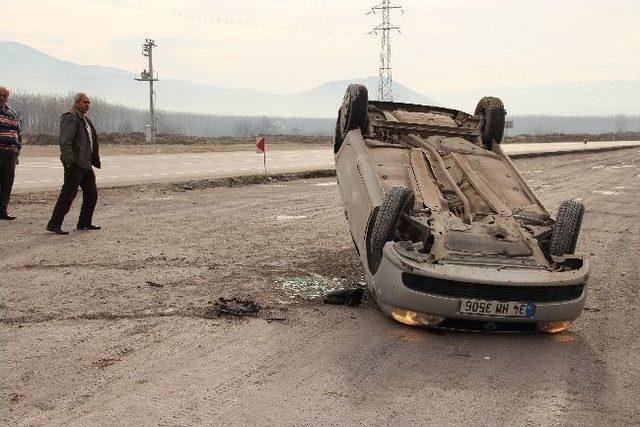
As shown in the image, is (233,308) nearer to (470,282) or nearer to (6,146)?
(470,282)

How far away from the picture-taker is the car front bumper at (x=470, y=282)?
4582 millimetres

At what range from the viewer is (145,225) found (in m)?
9.29

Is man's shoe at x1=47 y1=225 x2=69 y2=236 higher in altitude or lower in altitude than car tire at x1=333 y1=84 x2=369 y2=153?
lower

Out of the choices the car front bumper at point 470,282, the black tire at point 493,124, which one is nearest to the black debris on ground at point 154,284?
the car front bumper at point 470,282

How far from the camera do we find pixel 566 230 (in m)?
5.32

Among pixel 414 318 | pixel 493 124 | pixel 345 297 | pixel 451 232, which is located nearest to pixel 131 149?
pixel 493 124

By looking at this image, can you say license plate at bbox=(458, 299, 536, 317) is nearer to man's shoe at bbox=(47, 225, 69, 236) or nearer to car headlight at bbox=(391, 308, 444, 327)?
car headlight at bbox=(391, 308, 444, 327)

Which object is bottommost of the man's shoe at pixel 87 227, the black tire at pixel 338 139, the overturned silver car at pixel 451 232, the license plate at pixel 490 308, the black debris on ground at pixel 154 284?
the black debris on ground at pixel 154 284

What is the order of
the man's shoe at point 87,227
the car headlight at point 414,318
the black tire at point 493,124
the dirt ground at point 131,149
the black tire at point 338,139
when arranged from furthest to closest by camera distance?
the dirt ground at point 131,149 → the man's shoe at point 87,227 → the black tire at point 338,139 → the black tire at point 493,124 → the car headlight at point 414,318

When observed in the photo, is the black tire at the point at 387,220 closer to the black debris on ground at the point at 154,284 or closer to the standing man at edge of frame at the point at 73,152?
the black debris on ground at the point at 154,284

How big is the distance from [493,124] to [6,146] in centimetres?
709

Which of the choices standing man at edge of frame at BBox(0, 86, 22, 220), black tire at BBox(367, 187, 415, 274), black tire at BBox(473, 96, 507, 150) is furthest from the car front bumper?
standing man at edge of frame at BBox(0, 86, 22, 220)

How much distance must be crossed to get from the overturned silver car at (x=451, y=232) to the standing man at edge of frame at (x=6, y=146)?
17.2ft

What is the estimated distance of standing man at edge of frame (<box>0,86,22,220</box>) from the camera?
30.0 ft
